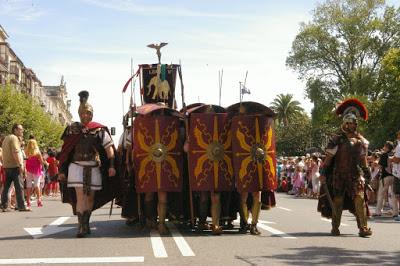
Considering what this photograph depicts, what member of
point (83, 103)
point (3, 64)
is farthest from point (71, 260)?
point (3, 64)

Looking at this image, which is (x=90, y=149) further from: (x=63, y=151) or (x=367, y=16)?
(x=367, y=16)

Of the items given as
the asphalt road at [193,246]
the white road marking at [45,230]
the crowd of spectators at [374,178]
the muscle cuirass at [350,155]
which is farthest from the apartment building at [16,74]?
the muscle cuirass at [350,155]

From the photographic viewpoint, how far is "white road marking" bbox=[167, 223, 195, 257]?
8.28 meters

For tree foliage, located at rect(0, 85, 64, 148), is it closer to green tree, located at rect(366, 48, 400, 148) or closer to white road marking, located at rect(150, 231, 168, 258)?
green tree, located at rect(366, 48, 400, 148)

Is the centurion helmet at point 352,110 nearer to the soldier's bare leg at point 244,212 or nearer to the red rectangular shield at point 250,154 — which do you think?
the red rectangular shield at point 250,154

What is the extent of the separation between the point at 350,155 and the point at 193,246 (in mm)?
3184

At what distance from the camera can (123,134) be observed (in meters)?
11.9

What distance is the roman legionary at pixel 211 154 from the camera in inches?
415

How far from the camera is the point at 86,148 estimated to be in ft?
34.5

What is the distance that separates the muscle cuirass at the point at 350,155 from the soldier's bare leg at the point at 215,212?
194 cm

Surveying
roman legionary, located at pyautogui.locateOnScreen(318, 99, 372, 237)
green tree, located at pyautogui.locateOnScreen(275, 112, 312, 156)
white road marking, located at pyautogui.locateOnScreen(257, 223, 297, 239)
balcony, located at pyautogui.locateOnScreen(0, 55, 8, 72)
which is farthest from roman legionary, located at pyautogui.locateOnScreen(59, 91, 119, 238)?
balcony, located at pyautogui.locateOnScreen(0, 55, 8, 72)

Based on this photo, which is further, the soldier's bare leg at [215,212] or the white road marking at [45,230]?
the white road marking at [45,230]

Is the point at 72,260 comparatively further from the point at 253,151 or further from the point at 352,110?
the point at 352,110

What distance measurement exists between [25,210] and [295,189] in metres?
15.4
